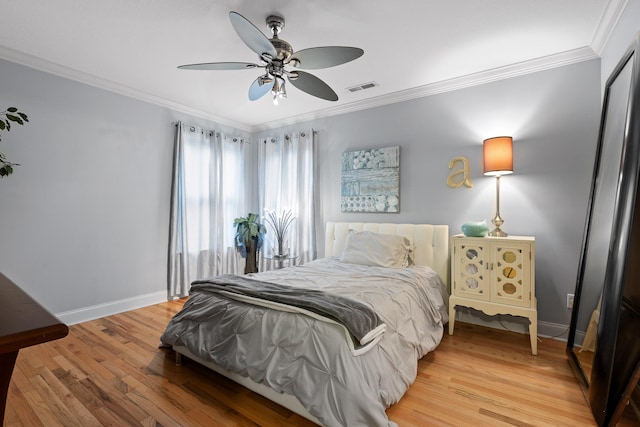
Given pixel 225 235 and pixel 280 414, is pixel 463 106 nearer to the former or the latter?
pixel 280 414

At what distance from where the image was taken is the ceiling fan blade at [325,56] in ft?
6.54

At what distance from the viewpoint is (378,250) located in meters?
3.29

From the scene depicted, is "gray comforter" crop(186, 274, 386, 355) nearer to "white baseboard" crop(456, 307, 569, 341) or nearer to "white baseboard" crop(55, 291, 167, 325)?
"white baseboard" crop(55, 291, 167, 325)

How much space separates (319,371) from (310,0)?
2.36 meters

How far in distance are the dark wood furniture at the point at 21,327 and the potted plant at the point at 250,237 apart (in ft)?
12.4

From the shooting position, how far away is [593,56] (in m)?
2.73

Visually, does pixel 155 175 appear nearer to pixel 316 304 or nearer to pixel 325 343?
pixel 316 304

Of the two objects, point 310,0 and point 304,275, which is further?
point 304,275

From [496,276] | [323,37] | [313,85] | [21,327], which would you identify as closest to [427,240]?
[496,276]

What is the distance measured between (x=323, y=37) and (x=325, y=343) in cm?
236

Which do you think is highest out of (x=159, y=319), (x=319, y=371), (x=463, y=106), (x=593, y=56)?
(x=593, y=56)

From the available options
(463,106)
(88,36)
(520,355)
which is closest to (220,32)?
(88,36)

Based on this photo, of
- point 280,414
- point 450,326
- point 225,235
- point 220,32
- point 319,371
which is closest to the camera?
point 319,371

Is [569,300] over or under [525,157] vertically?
under
